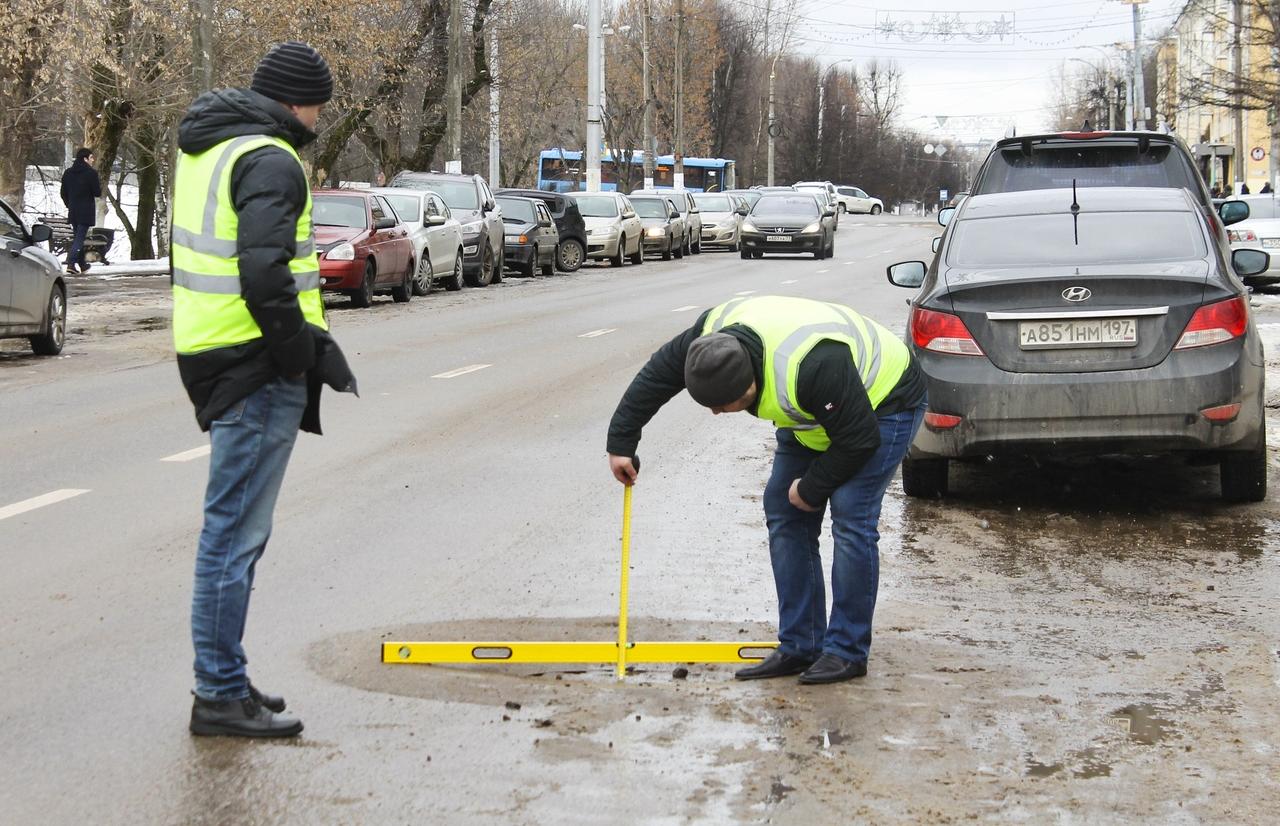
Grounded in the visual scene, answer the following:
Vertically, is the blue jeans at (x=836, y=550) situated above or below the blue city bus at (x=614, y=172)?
below

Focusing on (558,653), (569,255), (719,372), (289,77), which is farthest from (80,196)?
(719,372)

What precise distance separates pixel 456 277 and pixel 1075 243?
66.0 ft

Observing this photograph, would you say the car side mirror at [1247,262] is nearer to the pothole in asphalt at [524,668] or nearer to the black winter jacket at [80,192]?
the pothole in asphalt at [524,668]

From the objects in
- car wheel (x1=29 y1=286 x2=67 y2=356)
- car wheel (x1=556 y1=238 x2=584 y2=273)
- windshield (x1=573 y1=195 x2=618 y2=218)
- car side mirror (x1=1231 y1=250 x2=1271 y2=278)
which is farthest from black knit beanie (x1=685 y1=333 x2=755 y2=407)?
windshield (x1=573 y1=195 x2=618 y2=218)

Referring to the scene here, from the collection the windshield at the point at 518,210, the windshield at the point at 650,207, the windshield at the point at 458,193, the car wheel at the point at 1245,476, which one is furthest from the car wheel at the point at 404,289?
the windshield at the point at 650,207

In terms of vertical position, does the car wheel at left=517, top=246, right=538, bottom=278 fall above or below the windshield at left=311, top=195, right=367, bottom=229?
below

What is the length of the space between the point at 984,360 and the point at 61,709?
4683mm

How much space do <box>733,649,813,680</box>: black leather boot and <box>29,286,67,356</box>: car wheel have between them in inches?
477

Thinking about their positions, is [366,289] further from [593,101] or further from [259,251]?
[593,101]

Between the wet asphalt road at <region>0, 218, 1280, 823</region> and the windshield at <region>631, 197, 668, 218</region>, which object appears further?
the windshield at <region>631, 197, 668, 218</region>

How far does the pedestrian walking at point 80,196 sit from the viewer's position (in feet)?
93.8

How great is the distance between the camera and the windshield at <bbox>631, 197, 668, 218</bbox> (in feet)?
138

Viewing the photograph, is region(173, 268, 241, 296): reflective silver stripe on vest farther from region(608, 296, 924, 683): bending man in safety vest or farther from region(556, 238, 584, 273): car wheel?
region(556, 238, 584, 273): car wheel

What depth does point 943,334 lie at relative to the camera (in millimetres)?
8242
